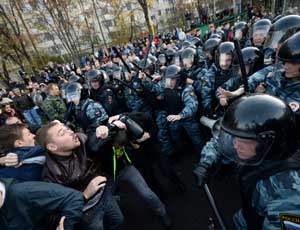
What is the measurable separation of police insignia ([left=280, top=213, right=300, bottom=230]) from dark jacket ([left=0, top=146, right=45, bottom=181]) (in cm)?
202

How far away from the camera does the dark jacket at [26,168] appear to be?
1960 mm

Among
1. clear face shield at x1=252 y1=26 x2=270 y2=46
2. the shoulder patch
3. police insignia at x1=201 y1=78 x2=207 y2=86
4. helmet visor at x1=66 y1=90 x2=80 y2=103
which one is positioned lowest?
the shoulder patch

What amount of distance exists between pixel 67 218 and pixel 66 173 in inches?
17.3

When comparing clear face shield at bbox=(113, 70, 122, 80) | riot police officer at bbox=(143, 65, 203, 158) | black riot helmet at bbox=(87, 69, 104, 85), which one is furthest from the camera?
clear face shield at bbox=(113, 70, 122, 80)

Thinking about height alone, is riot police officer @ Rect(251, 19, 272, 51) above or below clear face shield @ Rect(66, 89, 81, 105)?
above

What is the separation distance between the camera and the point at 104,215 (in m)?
2.45

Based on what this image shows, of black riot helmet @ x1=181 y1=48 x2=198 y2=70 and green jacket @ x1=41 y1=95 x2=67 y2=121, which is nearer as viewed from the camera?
black riot helmet @ x1=181 y1=48 x2=198 y2=70

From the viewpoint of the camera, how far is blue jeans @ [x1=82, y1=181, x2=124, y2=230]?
211 cm

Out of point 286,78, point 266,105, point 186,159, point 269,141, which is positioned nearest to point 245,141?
point 269,141

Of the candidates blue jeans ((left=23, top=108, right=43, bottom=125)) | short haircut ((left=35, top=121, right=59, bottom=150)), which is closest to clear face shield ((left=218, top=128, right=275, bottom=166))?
short haircut ((left=35, top=121, right=59, bottom=150))

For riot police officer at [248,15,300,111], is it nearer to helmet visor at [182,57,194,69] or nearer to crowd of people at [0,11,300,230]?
crowd of people at [0,11,300,230]

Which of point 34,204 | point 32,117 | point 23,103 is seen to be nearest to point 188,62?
point 34,204

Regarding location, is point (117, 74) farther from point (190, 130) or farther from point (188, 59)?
point (190, 130)

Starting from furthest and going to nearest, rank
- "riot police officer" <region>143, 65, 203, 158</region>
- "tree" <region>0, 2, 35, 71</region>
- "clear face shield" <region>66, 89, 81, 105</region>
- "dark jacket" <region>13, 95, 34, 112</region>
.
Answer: "tree" <region>0, 2, 35, 71</region>, "dark jacket" <region>13, 95, 34, 112</region>, "clear face shield" <region>66, 89, 81, 105</region>, "riot police officer" <region>143, 65, 203, 158</region>
